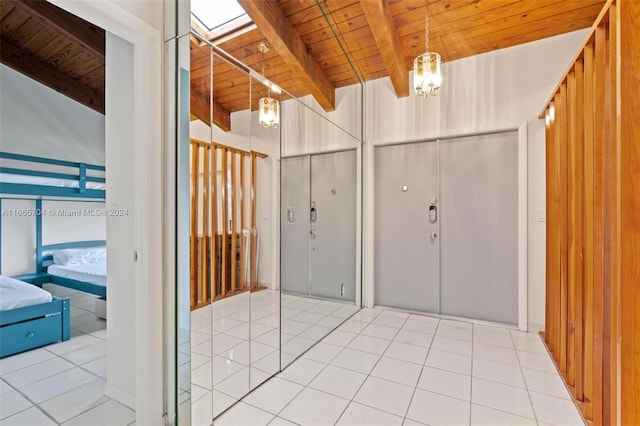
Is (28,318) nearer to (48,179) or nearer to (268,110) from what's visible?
(48,179)

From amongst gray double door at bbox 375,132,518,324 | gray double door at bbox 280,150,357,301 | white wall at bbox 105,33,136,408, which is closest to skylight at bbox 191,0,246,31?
white wall at bbox 105,33,136,408

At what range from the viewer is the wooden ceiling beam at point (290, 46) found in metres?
2.27

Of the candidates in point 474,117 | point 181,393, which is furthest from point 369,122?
point 181,393

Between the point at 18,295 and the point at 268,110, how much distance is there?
8.93ft

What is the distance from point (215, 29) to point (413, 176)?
8.87 ft

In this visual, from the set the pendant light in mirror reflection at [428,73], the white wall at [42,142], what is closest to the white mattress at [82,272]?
the white wall at [42,142]

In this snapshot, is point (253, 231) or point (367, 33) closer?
point (253, 231)

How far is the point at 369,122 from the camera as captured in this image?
3797mm

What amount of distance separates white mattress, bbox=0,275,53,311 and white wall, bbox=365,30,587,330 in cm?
404

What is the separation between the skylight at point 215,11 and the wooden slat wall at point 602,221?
2058 mm

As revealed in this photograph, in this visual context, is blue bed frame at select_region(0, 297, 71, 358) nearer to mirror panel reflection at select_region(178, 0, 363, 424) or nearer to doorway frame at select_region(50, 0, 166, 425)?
doorway frame at select_region(50, 0, 166, 425)

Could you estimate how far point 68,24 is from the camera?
225cm

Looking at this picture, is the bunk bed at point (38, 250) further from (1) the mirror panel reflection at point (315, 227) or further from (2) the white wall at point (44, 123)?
(1) the mirror panel reflection at point (315, 227)

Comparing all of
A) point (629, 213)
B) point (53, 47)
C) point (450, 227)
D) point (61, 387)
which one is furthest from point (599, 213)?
point (53, 47)
